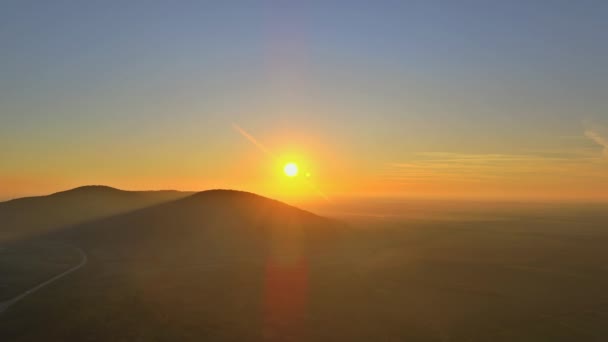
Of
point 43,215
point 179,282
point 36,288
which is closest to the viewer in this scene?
point 36,288

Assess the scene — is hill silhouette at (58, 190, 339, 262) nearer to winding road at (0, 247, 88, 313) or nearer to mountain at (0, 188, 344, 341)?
mountain at (0, 188, 344, 341)

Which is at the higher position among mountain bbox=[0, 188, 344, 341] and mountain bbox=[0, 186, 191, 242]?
mountain bbox=[0, 186, 191, 242]

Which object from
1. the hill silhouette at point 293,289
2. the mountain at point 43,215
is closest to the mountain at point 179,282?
the hill silhouette at point 293,289

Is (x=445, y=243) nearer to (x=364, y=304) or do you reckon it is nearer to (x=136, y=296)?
(x=364, y=304)

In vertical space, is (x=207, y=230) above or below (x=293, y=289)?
above

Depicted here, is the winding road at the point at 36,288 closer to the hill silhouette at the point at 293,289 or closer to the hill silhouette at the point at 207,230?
the hill silhouette at the point at 293,289

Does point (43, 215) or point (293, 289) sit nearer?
point (293, 289)

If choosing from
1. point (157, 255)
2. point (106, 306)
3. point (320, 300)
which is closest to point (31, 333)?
point (106, 306)

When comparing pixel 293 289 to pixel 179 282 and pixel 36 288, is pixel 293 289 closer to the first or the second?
pixel 179 282

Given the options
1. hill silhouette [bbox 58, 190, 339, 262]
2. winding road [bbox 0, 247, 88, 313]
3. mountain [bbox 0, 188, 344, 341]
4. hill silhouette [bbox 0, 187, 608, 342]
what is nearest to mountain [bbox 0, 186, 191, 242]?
mountain [bbox 0, 188, 344, 341]

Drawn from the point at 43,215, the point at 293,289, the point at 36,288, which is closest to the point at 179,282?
the point at 293,289

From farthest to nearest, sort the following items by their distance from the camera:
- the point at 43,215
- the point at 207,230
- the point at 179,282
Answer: the point at 43,215 < the point at 207,230 < the point at 179,282
